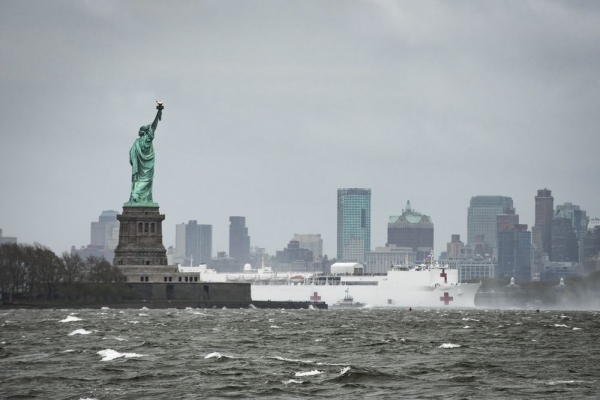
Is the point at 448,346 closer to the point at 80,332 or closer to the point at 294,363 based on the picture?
the point at 294,363

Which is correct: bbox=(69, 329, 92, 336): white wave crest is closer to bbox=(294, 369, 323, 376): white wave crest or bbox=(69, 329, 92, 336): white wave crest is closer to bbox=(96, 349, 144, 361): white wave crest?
bbox=(96, 349, 144, 361): white wave crest

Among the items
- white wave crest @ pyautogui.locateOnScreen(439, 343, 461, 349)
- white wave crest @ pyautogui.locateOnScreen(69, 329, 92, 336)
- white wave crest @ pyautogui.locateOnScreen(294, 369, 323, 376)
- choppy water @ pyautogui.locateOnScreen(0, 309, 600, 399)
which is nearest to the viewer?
choppy water @ pyautogui.locateOnScreen(0, 309, 600, 399)

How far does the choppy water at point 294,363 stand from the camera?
53.0m

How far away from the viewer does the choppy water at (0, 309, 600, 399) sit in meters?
53.0

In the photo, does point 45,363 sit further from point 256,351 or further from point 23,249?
point 23,249

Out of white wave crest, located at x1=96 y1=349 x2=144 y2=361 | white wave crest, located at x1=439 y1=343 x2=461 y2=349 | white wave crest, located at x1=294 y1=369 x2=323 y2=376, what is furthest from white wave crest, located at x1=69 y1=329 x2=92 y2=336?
white wave crest, located at x1=294 y1=369 x2=323 y2=376

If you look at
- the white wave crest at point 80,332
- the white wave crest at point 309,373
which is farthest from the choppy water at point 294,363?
the white wave crest at point 80,332

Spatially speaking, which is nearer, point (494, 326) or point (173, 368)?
point (173, 368)

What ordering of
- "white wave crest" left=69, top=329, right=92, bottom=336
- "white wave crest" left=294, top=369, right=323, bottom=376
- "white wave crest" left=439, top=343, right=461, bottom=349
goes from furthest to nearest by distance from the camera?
"white wave crest" left=69, top=329, right=92, bottom=336, "white wave crest" left=439, top=343, right=461, bottom=349, "white wave crest" left=294, top=369, right=323, bottom=376

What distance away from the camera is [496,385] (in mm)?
54969

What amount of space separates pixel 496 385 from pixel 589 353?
20.3m

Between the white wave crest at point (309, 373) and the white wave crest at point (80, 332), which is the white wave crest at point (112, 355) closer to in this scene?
the white wave crest at point (309, 373)

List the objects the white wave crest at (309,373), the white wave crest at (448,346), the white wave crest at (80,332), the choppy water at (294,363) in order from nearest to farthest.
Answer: the choppy water at (294,363)
the white wave crest at (309,373)
the white wave crest at (448,346)
the white wave crest at (80,332)

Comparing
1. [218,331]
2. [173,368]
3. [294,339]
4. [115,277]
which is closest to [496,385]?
[173,368]
